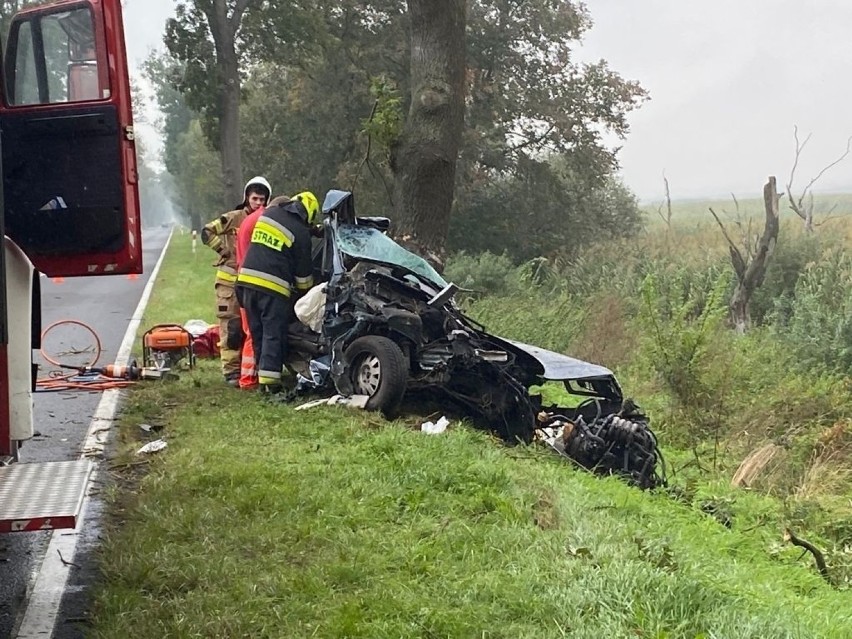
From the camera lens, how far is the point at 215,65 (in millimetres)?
24344

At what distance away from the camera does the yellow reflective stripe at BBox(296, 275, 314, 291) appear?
8258 mm

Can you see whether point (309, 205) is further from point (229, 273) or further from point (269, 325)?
point (229, 273)

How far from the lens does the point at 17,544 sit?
492 centimetres

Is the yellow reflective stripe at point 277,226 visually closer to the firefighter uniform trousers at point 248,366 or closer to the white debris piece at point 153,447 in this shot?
the firefighter uniform trousers at point 248,366

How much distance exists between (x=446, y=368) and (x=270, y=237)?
2014mm

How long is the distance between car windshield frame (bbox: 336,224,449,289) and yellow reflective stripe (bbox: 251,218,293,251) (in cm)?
47

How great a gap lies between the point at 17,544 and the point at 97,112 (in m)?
2.25

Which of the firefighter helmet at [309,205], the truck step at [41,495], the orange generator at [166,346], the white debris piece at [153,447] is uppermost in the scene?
the firefighter helmet at [309,205]

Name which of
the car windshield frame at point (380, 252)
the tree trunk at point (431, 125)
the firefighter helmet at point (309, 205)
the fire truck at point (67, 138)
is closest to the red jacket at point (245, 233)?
the firefighter helmet at point (309, 205)

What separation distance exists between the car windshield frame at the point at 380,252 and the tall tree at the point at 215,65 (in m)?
16.0

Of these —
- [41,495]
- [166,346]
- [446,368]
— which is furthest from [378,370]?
[41,495]

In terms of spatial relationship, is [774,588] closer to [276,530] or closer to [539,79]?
[276,530]

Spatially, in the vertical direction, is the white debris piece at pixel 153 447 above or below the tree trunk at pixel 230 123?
below

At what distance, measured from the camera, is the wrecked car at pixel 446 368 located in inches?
260
